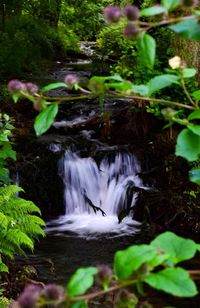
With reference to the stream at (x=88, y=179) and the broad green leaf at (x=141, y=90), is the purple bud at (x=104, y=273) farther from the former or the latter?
the stream at (x=88, y=179)

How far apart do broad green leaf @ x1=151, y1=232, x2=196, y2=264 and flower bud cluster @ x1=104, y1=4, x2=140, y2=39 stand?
40cm

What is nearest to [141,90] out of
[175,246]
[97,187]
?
[175,246]

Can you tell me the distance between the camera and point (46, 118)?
1.11 m

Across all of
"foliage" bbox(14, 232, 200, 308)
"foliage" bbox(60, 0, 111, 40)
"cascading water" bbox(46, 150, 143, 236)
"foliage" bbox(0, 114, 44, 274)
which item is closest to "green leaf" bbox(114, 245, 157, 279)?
"foliage" bbox(14, 232, 200, 308)

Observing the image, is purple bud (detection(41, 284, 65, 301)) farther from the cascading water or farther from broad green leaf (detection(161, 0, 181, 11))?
the cascading water

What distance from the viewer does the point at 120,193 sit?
328 inches

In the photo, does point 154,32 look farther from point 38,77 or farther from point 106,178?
point 38,77

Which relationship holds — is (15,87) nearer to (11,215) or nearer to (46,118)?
(46,118)

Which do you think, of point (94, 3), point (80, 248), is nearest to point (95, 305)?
point (80, 248)

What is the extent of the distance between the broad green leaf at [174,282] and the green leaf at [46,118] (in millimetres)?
409

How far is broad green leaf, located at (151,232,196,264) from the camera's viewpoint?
946 mm

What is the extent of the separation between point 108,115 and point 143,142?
37.4 inches

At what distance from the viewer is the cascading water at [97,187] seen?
8.15 metres

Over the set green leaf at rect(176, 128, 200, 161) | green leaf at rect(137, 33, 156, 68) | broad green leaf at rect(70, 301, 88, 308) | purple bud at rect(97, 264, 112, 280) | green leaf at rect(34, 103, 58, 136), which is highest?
green leaf at rect(137, 33, 156, 68)
